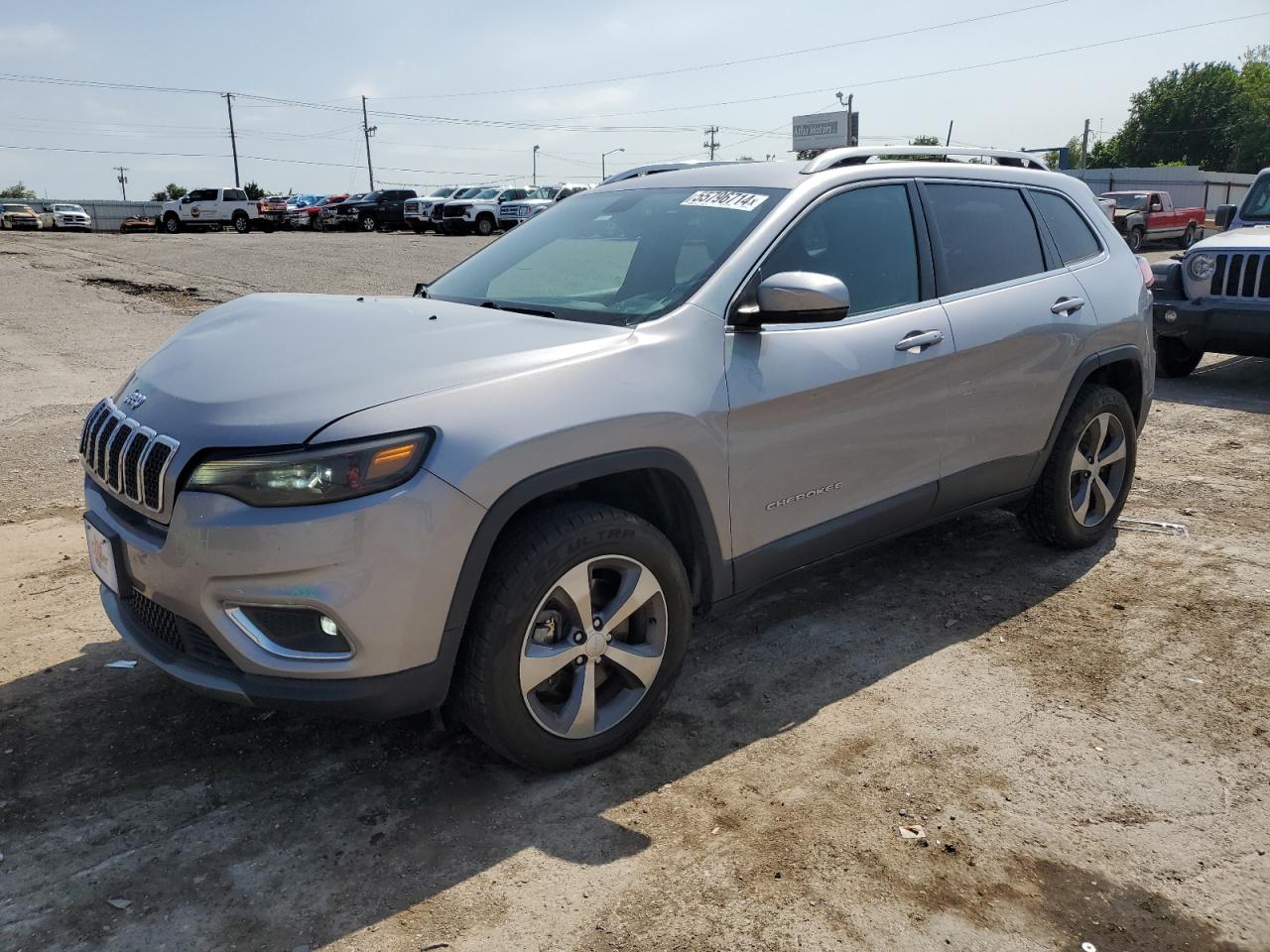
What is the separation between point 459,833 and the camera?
2.80m

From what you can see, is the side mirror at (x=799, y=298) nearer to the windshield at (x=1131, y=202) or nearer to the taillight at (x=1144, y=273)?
the taillight at (x=1144, y=273)

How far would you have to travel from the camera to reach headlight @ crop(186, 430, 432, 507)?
8.27ft

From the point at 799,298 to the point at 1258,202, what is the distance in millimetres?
9161

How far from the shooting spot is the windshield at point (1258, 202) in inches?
394

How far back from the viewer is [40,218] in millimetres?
46219

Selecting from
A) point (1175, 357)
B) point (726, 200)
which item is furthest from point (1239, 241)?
point (726, 200)

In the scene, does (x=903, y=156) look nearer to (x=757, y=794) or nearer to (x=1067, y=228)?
(x=1067, y=228)

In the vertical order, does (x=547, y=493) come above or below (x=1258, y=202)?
below

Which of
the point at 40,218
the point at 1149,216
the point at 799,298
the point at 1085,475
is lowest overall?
the point at 1085,475

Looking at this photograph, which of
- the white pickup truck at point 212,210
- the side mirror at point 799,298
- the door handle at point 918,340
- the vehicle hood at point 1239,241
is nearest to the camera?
the side mirror at point 799,298

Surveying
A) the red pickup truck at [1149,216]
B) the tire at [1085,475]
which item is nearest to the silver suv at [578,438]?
the tire at [1085,475]

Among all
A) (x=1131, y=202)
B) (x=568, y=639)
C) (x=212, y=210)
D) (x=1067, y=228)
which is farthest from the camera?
(x=212, y=210)

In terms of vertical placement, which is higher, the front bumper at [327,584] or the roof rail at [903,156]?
the roof rail at [903,156]

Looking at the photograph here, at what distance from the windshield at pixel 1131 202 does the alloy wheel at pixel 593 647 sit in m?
29.9
